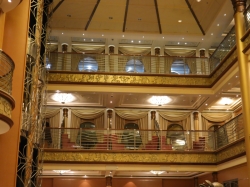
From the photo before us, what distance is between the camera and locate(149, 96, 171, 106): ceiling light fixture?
684 inches

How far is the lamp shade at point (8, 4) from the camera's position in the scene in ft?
25.3

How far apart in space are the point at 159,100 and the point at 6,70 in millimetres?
10765

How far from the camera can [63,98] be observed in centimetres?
1756

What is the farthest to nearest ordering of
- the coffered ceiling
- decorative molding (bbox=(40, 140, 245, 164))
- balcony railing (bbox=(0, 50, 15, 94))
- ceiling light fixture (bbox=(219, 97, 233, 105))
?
ceiling light fixture (bbox=(219, 97, 233, 105)) < the coffered ceiling < decorative molding (bbox=(40, 140, 245, 164)) < balcony railing (bbox=(0, 50, 15, 94))

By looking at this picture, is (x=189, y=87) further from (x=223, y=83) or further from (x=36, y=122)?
(x=36, y=122)

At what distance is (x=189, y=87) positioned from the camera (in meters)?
Result: 15.7

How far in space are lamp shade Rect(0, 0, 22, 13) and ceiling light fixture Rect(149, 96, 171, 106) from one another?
33.5ft

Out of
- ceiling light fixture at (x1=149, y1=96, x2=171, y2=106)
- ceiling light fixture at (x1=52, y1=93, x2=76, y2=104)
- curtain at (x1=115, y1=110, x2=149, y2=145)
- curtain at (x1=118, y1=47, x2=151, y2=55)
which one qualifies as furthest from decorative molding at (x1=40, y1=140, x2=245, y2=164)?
curtain at (x1=118, y1=47, x2=151, y2=55)

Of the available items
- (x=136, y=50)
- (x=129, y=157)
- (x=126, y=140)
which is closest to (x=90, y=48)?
(x=136, y=50)

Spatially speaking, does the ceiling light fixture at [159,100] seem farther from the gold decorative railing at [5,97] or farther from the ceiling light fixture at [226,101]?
the gold decorative railing at [5,97]

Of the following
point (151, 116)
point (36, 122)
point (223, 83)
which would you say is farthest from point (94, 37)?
point (36, 122)

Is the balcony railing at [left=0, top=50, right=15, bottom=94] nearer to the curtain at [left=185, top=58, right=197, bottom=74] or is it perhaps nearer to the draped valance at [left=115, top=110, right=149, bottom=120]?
the curtain at [left=185, top=58, right=197, bottom=74]

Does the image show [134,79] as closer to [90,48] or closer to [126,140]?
[126,140]

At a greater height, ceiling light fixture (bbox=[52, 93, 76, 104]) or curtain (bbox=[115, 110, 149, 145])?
ceiling light fixture (bbox=[52, 93, 76, 104])
